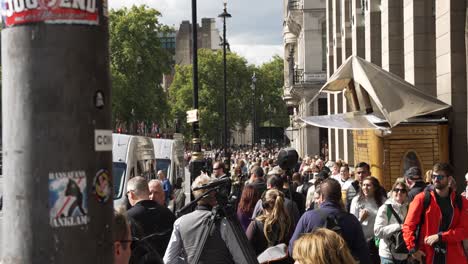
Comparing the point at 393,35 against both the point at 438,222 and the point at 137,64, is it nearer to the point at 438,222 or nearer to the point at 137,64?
Result: the point at 438,222

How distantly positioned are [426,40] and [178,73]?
311ft

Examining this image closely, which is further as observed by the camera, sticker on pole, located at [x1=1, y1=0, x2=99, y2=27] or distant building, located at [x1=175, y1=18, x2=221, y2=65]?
distant building, located at [x1=175, y1=18, x2=221, y2=65]

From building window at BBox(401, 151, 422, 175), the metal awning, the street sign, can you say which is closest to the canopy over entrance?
the metal awning

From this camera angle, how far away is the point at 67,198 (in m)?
2.37

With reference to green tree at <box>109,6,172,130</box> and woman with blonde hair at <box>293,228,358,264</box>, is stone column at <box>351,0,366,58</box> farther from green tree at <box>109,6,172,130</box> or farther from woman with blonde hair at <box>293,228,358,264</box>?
green tree at <box>109,6,172,130</box>

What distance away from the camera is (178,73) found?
11169 centimetres

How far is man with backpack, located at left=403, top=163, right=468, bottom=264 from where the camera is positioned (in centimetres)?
790

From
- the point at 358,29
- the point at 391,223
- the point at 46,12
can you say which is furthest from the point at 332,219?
the point at 358,29

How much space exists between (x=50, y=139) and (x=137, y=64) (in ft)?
223

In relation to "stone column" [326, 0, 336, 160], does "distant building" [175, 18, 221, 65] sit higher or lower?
higher

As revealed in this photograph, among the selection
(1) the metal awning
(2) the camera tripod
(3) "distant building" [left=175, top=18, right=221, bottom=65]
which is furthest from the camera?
(3) "distant building" [left=175, top=18, right=221, bottom=65]

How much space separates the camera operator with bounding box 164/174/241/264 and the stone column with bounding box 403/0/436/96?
13046 mm

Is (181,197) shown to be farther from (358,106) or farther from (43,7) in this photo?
(43,7)

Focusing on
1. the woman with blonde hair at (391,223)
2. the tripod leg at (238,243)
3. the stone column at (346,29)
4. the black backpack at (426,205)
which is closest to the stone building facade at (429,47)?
the stone column at (346,29)
